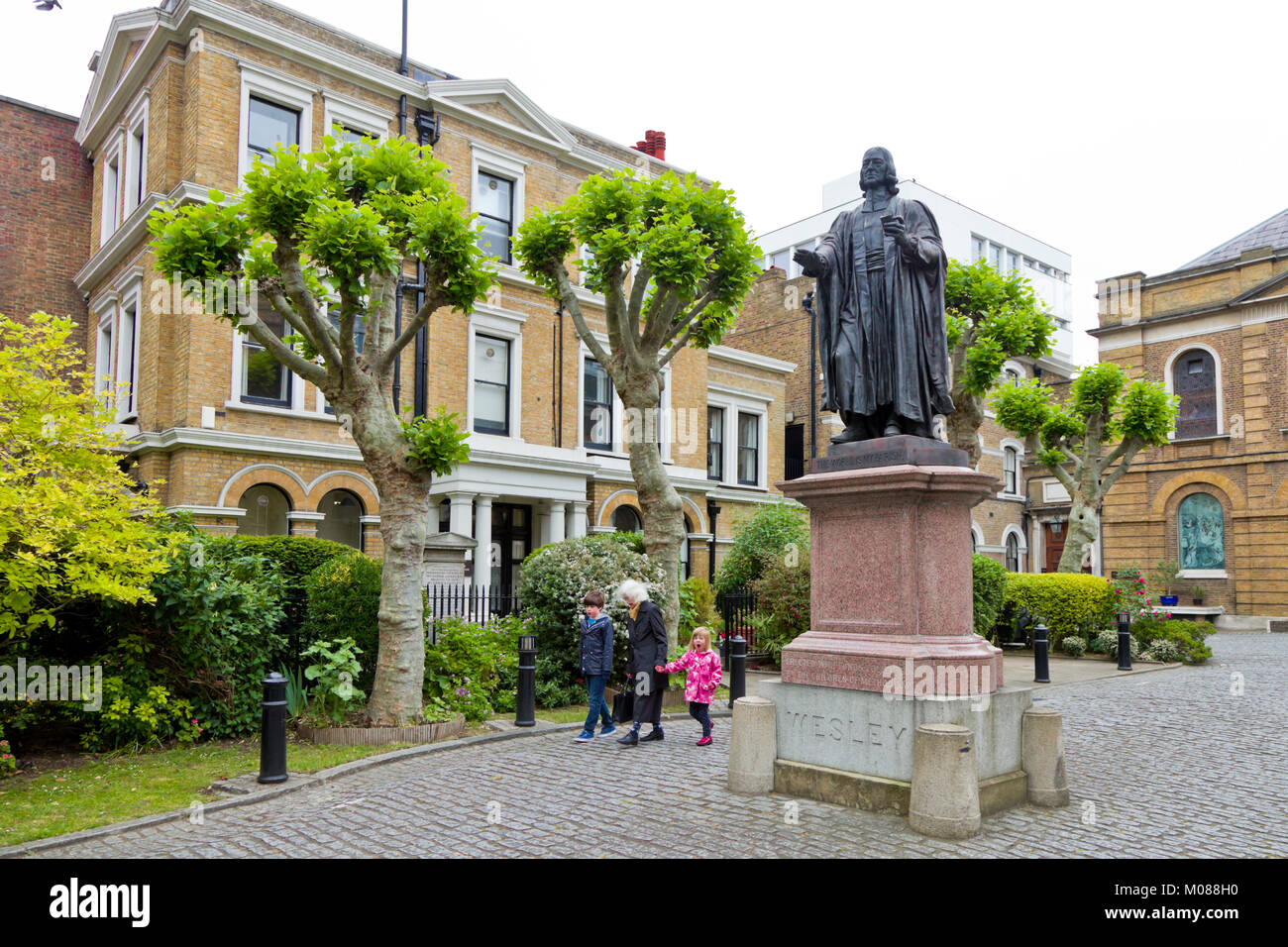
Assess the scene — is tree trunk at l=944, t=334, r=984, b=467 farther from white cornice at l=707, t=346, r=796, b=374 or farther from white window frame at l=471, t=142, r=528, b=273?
white window frame at l=471, t=142, r=528, b=273

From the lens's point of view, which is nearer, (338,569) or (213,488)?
(338,569)

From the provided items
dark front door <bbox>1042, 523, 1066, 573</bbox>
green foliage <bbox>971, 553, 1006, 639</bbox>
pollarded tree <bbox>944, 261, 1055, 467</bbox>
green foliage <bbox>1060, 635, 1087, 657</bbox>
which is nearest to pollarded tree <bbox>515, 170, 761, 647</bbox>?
pollarded tree <bbox>944, 261, 1055, 467</bbox>

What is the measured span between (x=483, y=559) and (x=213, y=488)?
5.59 meters

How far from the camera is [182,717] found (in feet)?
32.8

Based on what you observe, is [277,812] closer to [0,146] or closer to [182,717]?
[182,717]

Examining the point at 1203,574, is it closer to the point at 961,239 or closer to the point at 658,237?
the point at 961,239

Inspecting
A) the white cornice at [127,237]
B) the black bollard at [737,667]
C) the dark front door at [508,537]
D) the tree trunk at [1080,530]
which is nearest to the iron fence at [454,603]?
the black bollard at [737,667]

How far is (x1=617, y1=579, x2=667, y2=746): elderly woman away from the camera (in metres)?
9.74

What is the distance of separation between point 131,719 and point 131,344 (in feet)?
41.2

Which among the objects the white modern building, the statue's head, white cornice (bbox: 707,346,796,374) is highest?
the white modern building

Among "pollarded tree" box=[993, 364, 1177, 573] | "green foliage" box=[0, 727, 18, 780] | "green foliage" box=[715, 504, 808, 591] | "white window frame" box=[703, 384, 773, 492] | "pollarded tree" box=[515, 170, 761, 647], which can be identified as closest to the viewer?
"green foliage" box=[0, 727, 18, 780]

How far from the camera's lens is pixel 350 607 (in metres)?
11.3

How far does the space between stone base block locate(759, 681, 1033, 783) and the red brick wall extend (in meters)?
20.7
